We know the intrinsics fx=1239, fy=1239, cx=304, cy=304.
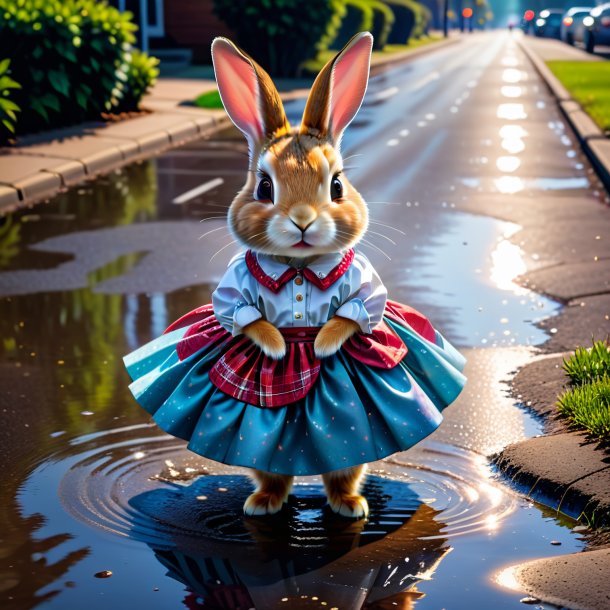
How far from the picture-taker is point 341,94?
15.1ft

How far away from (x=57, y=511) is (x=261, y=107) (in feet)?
5.69

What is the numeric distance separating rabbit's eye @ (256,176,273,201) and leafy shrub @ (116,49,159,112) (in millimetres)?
14686

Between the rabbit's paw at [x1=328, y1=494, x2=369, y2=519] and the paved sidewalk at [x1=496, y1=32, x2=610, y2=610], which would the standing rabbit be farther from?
the paved sidewalk at [x1=496, y1=32, x2=610, y2=610]

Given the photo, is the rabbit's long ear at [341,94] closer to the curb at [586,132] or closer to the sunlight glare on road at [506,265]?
the sunlight glare on road at [506,265]

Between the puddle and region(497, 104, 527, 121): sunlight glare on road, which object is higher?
the puddle

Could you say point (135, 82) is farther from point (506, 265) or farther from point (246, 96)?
point (246, 96)

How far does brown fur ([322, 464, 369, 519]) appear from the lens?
4.64 meters

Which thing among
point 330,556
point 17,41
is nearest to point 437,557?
point 330,556

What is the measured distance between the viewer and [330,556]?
4324 millimetres

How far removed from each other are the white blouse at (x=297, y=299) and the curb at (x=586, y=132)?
9.97 m

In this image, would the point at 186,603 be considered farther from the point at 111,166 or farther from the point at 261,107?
the point at 111,166

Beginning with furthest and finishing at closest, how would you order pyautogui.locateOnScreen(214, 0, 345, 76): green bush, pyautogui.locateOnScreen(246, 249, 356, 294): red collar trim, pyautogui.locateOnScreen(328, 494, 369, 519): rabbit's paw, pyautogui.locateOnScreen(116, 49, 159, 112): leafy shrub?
pyautogui.locateOnScreen(214, 0, 345, 76): green bush < pyautogui.locateOnScreen(116, 49, 159, 112): leafy shrub < pyautogui.locateOnScreen(328, 494, 369, 519): rabbit's paw < pyautogui.locateOnScreen(246, 249, 356, 294): red collar trim

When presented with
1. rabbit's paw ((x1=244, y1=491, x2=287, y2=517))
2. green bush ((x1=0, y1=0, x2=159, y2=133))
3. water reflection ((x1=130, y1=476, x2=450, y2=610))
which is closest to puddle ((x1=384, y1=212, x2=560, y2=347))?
water reflection ((x1=130, y1=476, x2=450, y2=610))

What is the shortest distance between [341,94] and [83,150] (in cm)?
1101
